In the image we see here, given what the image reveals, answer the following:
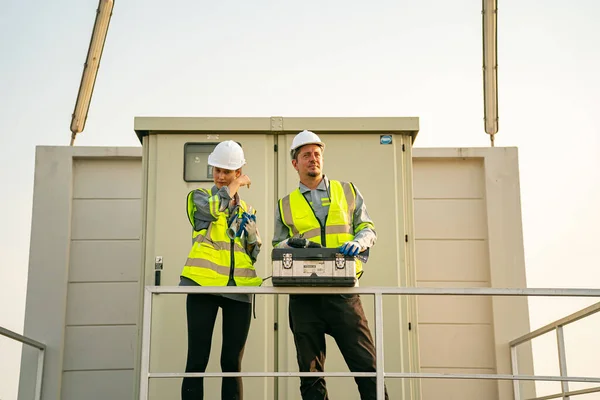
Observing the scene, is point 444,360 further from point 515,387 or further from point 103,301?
point 103,301

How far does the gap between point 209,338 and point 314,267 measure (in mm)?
896

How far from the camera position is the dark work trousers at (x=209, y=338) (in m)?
5.34

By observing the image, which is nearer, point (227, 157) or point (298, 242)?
point (298, 242)

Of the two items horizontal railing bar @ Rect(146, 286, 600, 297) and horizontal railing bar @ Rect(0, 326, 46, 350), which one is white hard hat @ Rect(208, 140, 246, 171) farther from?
horizontal railing bar @ Rect(0, 326, 46, 350)

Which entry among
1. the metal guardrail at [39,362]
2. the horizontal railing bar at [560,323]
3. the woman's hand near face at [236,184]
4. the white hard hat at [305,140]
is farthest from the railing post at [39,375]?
the horizontal railing bar at [560,323]

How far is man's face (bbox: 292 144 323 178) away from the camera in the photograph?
546cm

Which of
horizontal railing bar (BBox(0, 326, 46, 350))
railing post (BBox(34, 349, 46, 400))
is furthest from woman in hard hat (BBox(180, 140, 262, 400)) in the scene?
railing post (BBox(34, 349, 46, 400))

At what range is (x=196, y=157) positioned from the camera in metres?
6.64

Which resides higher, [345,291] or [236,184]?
[236,184]

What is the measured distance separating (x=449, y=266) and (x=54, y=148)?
355 cm

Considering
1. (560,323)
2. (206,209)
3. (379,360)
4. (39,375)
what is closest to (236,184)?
(206,209)

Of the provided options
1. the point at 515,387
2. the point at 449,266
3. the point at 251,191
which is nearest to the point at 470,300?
the point at 449,266

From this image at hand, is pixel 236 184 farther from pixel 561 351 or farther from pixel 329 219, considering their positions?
pixel 561 351

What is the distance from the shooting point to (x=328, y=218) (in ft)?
17.6
